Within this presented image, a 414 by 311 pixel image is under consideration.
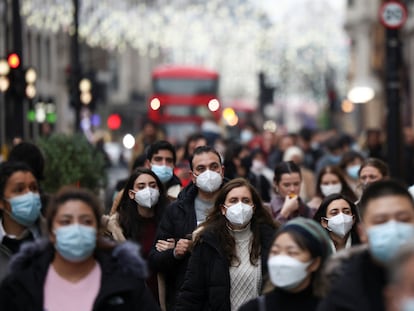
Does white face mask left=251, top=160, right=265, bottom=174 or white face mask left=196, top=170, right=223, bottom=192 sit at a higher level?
white face mask left=196, top=170, right=223, bottom=192

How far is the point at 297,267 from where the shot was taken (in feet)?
17.5

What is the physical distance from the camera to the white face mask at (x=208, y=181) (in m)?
9.16

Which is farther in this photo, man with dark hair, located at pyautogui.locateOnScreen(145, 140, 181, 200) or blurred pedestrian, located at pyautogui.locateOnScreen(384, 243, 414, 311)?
man with dark hair, located at pyautogui.locateOnScreen(145, 140, 181, 200)

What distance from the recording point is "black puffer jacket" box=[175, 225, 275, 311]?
7520 millimetres

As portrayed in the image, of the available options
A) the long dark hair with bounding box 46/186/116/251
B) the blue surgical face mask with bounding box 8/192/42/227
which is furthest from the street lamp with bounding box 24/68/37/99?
the long dark hair with bounding box 46/186/116/251

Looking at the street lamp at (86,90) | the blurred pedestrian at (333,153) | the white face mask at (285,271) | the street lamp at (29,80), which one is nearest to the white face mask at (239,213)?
the white face mask at (285,271)

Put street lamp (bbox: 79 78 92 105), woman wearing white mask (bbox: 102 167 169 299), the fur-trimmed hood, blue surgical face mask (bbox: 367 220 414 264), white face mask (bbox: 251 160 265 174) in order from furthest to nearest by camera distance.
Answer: street lamp (bbox: 79 78 92 105)
white face mask (bbox: 251 160 265 174)
woman wearing white mask (bbox: 102 167 169 299)
the fur-trimmed hood
blue surgical face mask (bbox: 367 220 414 264)

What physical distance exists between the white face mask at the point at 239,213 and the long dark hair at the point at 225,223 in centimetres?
7

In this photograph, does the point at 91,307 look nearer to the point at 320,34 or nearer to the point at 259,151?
the point at 259,151

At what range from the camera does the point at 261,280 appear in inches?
298

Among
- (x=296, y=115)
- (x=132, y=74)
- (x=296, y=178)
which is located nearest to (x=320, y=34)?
(x=132, y=74)

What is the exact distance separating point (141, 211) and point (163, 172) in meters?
1.36

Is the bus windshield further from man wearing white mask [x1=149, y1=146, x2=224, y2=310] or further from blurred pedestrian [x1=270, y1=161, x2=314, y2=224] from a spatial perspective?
man wearing white mask [x1=149, y1=146, x2=224, y2=310]

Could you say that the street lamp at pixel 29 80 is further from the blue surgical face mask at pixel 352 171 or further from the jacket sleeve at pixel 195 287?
the jacket sleeve at pixel 195 287
